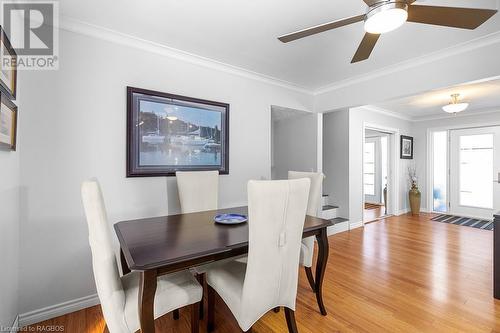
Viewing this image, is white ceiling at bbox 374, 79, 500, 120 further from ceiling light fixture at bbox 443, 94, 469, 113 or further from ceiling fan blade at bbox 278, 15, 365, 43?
ceiling fan blade at bbox 278, 15, 365, 43

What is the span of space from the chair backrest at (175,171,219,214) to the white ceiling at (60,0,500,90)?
1312mm

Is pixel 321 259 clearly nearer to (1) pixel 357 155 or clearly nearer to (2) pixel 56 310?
(2) pixel 56 310

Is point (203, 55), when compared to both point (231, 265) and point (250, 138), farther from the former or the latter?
point (231, 265)

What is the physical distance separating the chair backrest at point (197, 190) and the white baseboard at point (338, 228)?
239cm

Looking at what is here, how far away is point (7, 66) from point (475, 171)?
7.36 m

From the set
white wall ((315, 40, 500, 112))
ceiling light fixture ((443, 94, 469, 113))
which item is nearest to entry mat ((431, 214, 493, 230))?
ceiling light fixture ((443, 94, 469, 113))

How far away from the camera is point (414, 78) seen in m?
2.79

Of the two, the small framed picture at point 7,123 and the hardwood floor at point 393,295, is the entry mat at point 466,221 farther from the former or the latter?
the small framed picture at point 7,123

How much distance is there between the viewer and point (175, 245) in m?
1.40

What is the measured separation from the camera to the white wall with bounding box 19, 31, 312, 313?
6.15ft

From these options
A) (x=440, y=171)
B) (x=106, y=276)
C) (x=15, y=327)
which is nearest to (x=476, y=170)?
(x=440, y=171)

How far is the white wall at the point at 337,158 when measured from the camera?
14.7ft

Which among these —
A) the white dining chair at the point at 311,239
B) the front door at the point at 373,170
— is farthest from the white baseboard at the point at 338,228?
the front door at the point at 373,170

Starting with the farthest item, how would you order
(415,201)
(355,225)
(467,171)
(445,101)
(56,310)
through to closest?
(415,201) → (467,171) → (355,225) → (445,101) → (56,310)
